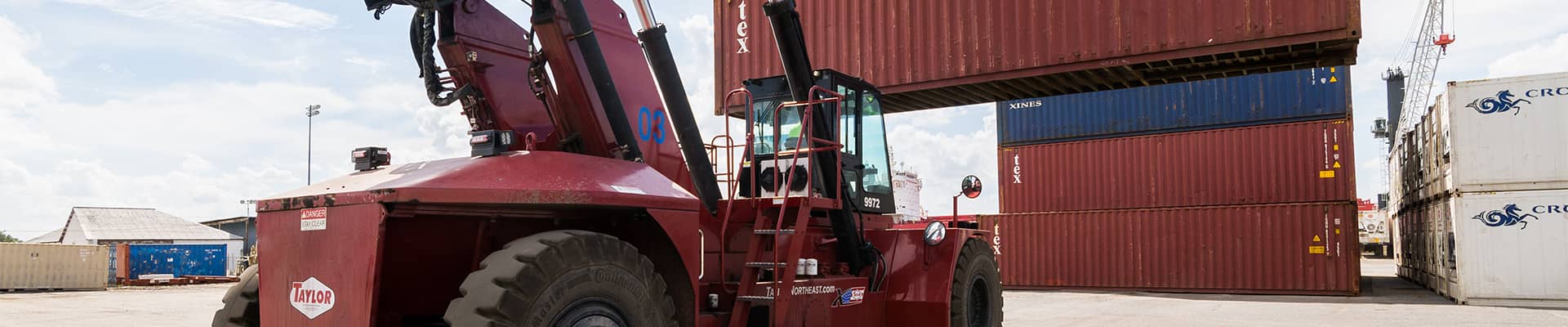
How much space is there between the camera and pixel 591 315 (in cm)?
459

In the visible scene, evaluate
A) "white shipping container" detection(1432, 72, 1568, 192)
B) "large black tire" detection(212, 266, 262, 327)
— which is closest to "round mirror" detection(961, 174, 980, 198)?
"large black tire" detection(212, 266, 262, 327)

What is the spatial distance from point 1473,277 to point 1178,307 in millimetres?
4209

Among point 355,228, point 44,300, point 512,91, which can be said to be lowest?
point 44,300

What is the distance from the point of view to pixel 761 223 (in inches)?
257

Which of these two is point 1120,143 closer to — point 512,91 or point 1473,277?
point 1473,277

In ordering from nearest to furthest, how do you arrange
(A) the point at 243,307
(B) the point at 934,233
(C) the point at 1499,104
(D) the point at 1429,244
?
(A) the point at 243,307
(B) the point at 934,233
(C) the point at 1499,104
(D) the point at 1429,244

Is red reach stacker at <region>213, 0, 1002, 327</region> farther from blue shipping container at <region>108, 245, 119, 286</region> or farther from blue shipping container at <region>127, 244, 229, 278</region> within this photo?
blue shipping container at <region>127, 244, 229, 278</region>

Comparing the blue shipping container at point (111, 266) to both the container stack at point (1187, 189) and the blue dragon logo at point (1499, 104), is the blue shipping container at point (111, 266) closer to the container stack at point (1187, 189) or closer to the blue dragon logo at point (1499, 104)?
the container stack at point (1187, 189)

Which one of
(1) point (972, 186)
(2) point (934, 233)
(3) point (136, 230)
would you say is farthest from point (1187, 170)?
(3) point (136, 230)

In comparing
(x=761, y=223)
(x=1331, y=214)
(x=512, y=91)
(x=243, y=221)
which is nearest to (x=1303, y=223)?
(x=1331, y=214)

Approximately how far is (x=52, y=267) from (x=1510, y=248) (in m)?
34.9

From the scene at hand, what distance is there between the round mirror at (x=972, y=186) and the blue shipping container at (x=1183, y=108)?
10.6 metres

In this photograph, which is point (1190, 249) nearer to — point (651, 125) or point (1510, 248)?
point (1510, 248)

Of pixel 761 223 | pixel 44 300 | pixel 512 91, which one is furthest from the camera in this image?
pixel 44 300
